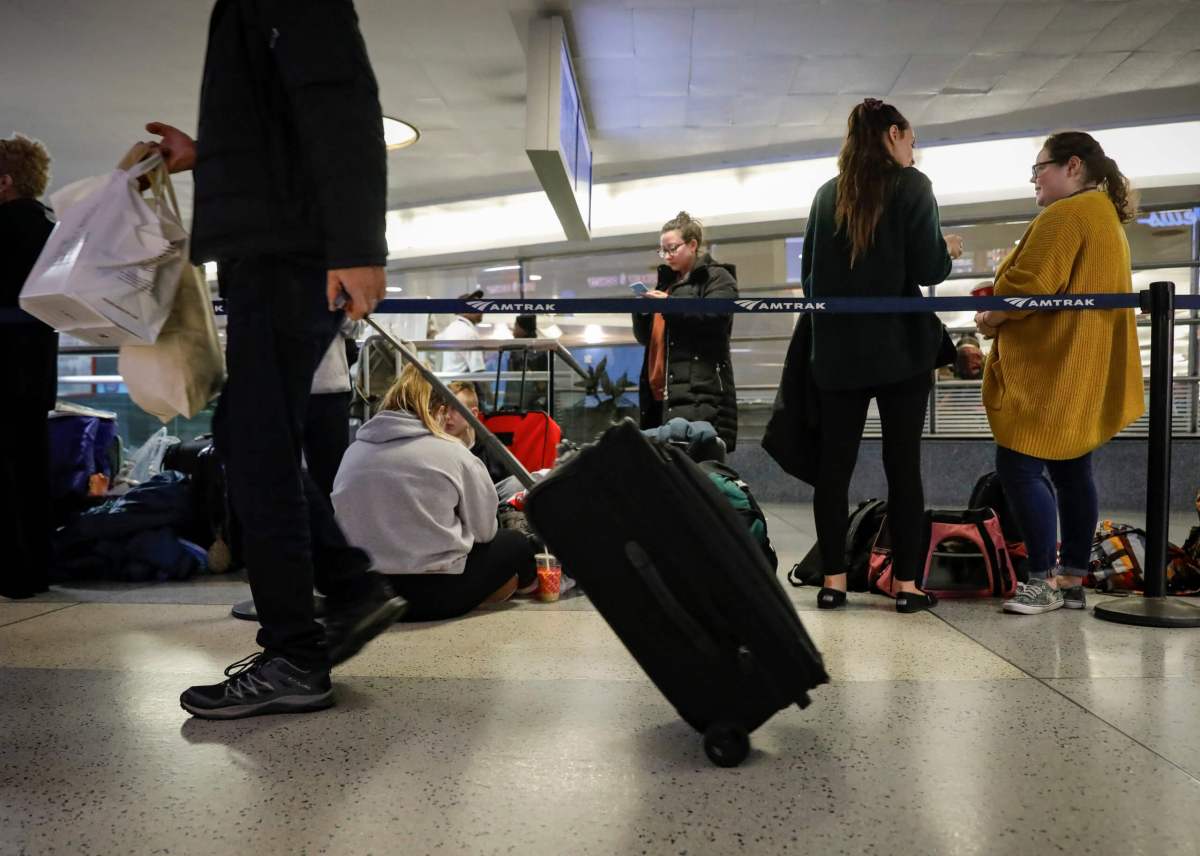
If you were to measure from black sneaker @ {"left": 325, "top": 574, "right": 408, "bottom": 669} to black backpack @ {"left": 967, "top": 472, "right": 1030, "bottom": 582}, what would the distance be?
8.05 feet

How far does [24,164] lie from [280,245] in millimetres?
2399

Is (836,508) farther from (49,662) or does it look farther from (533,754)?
(49,662)

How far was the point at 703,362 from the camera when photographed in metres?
4.25

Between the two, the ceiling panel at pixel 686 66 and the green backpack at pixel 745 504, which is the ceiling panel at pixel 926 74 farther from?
the green backpack at pixel 745 504

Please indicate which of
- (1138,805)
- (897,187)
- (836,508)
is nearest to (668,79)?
(897,187)

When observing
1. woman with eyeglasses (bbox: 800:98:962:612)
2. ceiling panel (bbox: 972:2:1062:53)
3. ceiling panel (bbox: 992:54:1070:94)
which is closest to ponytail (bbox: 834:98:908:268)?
woman with eyeglasses (bbox: 800:98:962:612)

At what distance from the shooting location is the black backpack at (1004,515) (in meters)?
3.51

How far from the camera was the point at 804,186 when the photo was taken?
8828mm

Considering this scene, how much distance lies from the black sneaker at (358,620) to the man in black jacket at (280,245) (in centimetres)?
12

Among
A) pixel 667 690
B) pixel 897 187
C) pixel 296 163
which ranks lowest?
pixel 667 690

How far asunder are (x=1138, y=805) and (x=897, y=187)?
87.5 inches

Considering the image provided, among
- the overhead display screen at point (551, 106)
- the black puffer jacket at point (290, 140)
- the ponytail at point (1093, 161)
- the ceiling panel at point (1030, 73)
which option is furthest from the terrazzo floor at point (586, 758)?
the ceiling panel at point (1030, 73)

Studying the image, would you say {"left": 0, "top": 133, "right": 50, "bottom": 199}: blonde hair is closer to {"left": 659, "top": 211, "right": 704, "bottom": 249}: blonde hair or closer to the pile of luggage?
the pile of luggage

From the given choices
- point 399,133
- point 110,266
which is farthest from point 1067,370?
point 399,133
